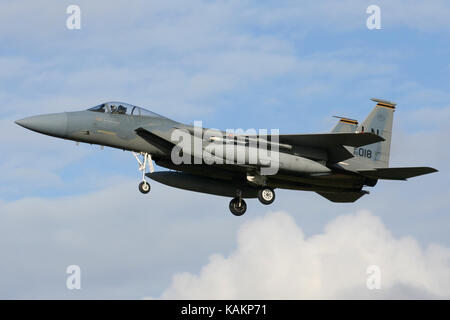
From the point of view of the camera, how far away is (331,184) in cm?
2827

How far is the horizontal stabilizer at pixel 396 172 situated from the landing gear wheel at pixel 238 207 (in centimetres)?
429

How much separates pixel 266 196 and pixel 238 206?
1746 mm

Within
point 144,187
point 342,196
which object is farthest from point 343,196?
point 144,187

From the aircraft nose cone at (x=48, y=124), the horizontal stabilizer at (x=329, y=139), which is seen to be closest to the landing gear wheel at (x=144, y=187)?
the aircraft nose cone at (x=48, y=124)

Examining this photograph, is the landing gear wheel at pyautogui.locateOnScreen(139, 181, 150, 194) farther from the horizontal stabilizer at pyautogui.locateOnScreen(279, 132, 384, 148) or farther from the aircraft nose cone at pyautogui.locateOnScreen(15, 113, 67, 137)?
the horizontal stabilizer at pyautogui.locateOnScreen(279, 132, 384, 148)

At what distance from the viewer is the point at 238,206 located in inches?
1132

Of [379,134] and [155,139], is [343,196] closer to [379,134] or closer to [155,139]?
[379,134]

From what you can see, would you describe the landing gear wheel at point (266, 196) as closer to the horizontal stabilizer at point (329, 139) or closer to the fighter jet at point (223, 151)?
the fighter jet at point (223, 151)

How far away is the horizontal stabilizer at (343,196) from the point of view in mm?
29094

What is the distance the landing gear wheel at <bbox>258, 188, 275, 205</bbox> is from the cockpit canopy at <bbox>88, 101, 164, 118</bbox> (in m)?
4.36

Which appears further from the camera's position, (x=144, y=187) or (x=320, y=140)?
(x=320, y=140)

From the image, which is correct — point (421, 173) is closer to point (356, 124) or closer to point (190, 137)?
point (356, 124)
